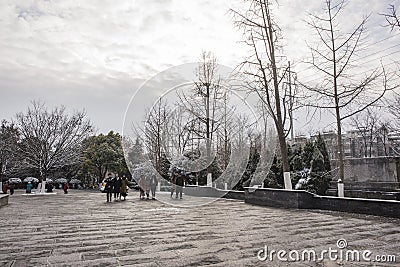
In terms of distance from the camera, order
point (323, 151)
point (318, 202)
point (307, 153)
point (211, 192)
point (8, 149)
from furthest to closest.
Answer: point (8, 149) < point (307, 153) < point (323, 151) < point (211, 192) < point (318, 202)

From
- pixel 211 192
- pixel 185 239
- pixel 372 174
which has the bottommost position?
pixel 185 239

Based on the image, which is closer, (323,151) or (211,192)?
(211,192)

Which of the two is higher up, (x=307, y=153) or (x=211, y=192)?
(x=307, y=153)

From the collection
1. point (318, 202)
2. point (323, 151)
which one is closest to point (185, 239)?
point (318, 202)

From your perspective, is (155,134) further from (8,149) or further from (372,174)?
(8,149)

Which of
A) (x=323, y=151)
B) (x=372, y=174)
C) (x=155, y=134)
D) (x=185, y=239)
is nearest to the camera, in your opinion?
(x=185, y=239)

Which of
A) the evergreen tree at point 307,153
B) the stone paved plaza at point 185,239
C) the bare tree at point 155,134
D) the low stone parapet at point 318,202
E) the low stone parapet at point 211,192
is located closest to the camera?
the stone paved plaza at point 185,239

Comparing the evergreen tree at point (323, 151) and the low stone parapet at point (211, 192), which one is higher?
the evergreen tree at point (323, 151)

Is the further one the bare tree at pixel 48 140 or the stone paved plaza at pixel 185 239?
the bare tree at pixel 48 140

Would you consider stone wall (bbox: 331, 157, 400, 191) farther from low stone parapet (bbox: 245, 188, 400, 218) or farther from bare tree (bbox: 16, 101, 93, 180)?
bare tree (bbox: 16, 101, 93, 180)

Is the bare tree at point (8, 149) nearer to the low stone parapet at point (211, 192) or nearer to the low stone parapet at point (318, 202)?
the low stone parapet at point (211, 192)

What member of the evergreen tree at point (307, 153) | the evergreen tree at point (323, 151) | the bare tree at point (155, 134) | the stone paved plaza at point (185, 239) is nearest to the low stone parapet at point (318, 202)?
the stone paved plaza at point (185, 239)

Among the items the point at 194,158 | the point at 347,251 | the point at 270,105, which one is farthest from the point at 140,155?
the point at 347,251

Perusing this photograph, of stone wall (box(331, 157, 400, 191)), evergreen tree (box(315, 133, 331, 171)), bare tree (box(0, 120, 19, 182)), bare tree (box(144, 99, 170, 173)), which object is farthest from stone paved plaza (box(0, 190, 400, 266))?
bare tree (box(0, 120, 19, 182))
